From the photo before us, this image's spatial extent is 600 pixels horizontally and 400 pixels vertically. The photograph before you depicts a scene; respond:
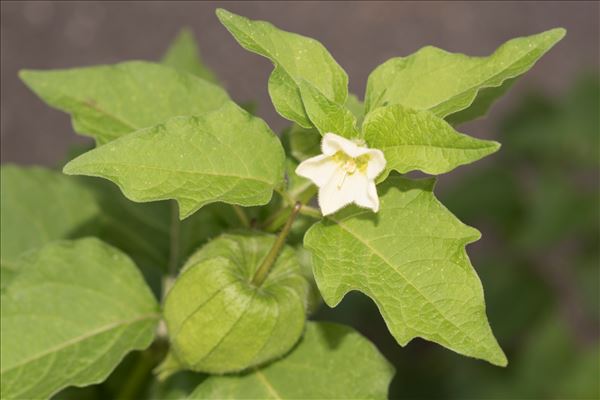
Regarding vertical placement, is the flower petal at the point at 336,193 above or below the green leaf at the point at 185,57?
above

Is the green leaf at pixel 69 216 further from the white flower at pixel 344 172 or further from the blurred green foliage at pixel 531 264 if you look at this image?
the blurred green foliage at pixel 531 264

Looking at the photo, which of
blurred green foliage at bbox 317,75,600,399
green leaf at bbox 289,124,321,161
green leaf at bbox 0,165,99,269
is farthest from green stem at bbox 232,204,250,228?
blurred green foliage at bbox 317,75,600,399

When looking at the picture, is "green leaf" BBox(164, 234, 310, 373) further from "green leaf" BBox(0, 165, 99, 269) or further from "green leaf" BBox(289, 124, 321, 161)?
"green leaf" BBox(0, 165, 99, 269)

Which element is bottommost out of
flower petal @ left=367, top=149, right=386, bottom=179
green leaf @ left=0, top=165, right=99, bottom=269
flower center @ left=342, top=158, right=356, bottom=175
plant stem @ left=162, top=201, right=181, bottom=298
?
plant stem @ left=162, top=201, right=181, bottom=298

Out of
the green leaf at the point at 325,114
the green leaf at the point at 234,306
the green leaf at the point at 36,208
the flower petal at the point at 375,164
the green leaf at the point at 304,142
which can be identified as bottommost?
the green leaf at the point at 36,208

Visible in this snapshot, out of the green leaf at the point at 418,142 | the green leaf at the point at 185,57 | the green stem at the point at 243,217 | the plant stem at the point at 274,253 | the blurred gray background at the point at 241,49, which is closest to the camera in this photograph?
the green leaf at the point at 418,142

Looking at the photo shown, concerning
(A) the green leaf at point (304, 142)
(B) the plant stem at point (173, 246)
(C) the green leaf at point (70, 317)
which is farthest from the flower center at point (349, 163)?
(B) the plant stem at point (173, 246)

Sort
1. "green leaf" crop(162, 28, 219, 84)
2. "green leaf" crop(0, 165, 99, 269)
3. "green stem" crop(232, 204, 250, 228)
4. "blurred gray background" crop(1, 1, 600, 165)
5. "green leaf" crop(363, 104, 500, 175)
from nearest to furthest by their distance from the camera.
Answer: "green leaf" crop(363, 104, 500, 175) < "green stem" crop(232, 204, 250, 228) < "green leaf" crop(0, 165, 99, 269) < "green leaf" crop(162, 28, 219, 84) < "blurred gray background" crop(1, 1, 600, 165)
